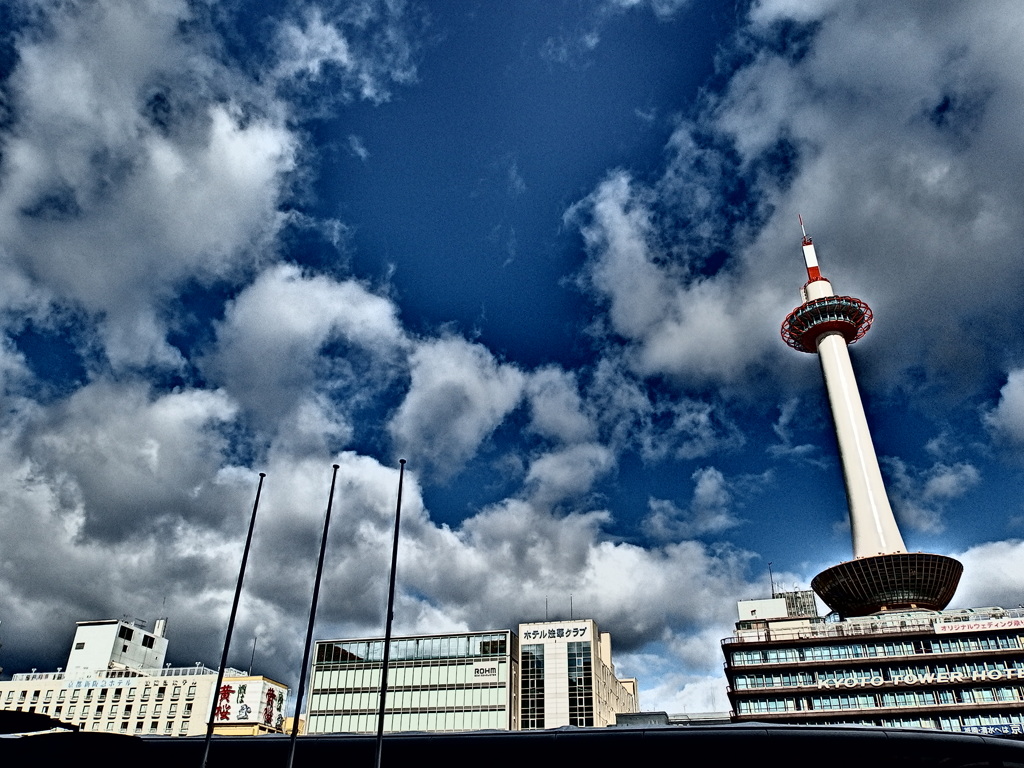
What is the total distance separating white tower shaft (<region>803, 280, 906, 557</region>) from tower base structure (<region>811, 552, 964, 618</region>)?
3.16 metres

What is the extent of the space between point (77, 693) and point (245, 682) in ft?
119

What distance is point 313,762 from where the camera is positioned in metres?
41.2

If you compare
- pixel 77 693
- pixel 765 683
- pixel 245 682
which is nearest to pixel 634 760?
pixel 765 683

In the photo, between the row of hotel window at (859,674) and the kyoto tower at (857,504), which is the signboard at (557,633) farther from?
the kyoto tower at (857,504)

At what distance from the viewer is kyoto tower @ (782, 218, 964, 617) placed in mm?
125938

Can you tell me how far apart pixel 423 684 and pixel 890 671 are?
74181 mm

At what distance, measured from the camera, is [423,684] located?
116 meters

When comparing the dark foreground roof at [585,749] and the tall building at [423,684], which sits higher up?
the tall building at [423,684]

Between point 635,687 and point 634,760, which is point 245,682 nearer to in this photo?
point 635,687

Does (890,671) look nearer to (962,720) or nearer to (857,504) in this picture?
(962,720)

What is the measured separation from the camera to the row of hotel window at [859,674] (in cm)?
11000

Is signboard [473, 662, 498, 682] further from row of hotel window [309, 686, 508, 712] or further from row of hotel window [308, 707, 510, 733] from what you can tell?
row of hotel window [308, 707, 510, 733]

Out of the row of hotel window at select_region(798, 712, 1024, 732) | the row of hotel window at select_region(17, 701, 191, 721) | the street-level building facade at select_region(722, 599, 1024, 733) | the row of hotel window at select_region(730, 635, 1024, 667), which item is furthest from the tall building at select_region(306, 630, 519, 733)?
the row of hotel window at select_region(798, 712, 1024, 732)

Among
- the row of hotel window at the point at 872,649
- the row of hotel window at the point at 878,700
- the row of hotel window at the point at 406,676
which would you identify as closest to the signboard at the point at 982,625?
the row of hotel window at the point at 872,649
